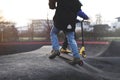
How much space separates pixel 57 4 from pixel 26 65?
56.1 inches

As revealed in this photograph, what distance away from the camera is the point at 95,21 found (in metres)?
72.7

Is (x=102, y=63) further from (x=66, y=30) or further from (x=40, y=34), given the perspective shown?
(x=40, y=34)

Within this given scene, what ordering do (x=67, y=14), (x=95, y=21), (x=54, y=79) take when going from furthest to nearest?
1. (x=95, y=21)
2. (x=67, y=14)
3. (x=54, y=79)

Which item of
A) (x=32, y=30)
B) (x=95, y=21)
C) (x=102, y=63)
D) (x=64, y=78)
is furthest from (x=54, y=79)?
(x=95, y=21)

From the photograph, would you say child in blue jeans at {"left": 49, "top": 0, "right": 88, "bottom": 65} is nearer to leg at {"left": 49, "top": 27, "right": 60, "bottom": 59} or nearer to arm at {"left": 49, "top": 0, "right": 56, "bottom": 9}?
arm at {"left": 49, "top": 0, "right": 56, "bottom": 9}

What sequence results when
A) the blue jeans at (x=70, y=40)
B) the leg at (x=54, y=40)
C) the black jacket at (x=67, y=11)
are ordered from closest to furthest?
1. the black jacket at (x=67, y=11)
2. the blue jeans at (x=70, y=40)
3. the leg at (x=54, y=40)

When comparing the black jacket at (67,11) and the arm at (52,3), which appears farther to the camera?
the arm at (52,3)

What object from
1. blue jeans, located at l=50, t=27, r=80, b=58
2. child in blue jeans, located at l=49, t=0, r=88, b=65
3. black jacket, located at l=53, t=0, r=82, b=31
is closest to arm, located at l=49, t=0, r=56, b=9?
child in blue jeans, located at l=49, t=0, r=88, b=65

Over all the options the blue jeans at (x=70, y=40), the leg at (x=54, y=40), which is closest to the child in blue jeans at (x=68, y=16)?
the blue jeans at (x=70, y=40)

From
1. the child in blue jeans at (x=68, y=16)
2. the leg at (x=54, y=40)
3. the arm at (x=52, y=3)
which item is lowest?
the leg at (x=54, y=40)

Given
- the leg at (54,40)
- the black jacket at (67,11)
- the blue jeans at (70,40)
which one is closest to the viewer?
the black jacket at (67,11)

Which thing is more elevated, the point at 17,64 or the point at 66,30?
the point at 66,30

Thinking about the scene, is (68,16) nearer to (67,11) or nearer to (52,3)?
(67,11)

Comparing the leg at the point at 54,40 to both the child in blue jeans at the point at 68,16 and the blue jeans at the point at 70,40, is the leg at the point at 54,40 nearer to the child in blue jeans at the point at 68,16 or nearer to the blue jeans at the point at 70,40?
the blue jeans at the point at 70,40
